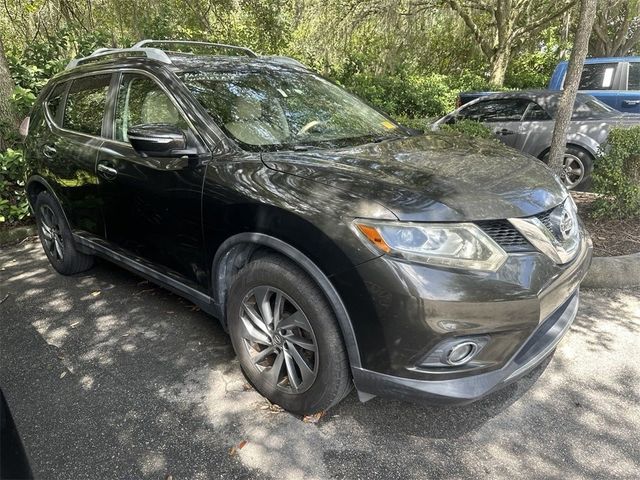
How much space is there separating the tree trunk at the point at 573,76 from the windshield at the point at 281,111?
6.59 feet

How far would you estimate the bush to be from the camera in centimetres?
457

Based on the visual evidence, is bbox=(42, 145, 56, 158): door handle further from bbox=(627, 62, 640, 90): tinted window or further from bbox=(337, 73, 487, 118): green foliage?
bbox=(627, 62, 640, 90): tinted window

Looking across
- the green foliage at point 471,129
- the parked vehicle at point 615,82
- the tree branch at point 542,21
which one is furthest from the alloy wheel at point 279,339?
the tree branch at point 542,21

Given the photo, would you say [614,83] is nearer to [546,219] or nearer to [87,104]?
[546,219]

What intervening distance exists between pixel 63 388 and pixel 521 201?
8.78 feet

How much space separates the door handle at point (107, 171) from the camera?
3.11 m

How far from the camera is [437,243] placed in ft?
6.39

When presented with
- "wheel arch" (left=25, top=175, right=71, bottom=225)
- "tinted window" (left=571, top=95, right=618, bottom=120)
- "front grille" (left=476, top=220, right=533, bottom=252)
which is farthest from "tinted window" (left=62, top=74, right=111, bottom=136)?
"tinted window" (left=571, top=95, right=618, bottom=120)

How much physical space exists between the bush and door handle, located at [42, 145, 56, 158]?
16.2 feet

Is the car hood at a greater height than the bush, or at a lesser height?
greater

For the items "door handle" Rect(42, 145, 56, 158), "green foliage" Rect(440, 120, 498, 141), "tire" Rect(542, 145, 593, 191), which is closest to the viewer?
"door handle" Rect(42, 145, 56, 158)

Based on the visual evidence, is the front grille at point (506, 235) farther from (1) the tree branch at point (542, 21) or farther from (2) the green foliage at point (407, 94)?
(1) the tree branch at point (542, 21)

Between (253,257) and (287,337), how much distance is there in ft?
1.48

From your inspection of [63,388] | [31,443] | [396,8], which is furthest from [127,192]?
[396,8]
